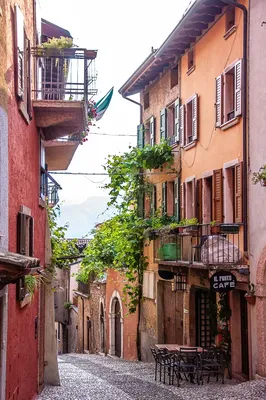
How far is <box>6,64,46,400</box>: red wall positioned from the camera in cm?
1094

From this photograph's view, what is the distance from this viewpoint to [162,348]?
18891 millimetres

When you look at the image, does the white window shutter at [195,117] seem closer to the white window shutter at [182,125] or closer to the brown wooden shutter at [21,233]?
the white window shutter at [182,125]

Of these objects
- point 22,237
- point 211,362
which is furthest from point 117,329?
point 22,237

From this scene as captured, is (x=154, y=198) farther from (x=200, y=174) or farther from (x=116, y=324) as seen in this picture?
(x=116, y=324)

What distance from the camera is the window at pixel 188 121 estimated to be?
2198cm

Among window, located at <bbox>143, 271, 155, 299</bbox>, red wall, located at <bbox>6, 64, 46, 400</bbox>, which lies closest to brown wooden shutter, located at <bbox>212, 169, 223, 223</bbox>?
red wall, located at <bbox>6, 64, 46, 400</bbox>

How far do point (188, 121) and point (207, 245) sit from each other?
6381mm

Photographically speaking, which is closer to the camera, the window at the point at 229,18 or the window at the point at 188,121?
the window at the point at 229,18

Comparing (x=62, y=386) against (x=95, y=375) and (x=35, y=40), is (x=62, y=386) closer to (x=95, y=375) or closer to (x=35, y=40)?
(x=95, y=375)

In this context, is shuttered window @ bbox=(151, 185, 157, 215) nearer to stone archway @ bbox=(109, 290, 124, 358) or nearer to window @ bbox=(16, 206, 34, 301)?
stone archway @ bbox=(109, 290, 124, 358)

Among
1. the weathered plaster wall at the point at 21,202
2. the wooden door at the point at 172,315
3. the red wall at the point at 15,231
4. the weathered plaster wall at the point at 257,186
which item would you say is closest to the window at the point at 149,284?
the wooden door at the point at 172,315

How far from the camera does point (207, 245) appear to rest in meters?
17.6

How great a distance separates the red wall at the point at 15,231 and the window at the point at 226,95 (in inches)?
227

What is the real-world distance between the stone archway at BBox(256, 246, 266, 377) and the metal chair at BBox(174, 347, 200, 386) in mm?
1467
